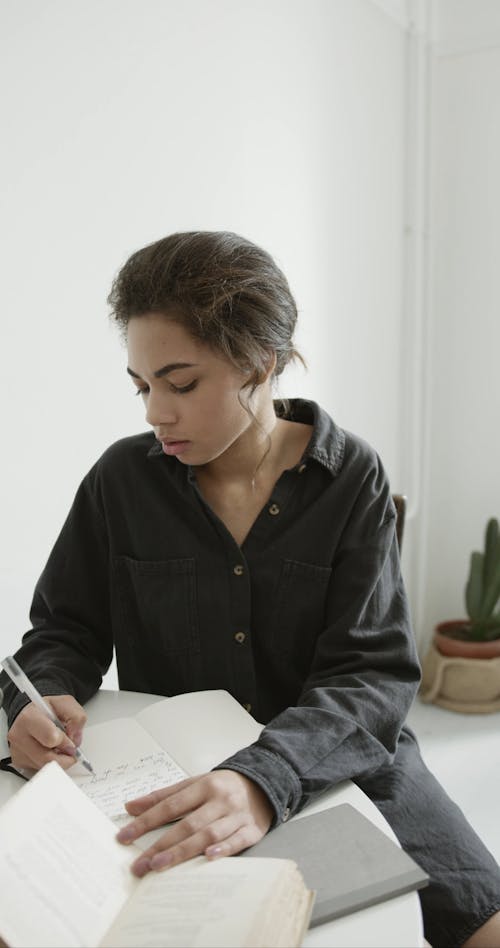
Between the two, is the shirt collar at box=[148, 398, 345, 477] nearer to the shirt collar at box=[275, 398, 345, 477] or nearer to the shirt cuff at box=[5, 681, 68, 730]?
the shirt collar at box=[275, 398, 345, 477]

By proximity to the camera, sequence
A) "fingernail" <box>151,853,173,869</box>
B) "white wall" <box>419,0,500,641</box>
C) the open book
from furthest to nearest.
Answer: "white wall" <box>419,0,500,641</box> → "fingernail" <box>151,853,173,869</box> → the open book

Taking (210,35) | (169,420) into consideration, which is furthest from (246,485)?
(210,35)

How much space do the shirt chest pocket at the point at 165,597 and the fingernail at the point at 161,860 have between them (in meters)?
0.57

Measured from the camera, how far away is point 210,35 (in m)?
2.35

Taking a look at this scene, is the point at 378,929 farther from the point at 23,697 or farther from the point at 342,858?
the point at 23,697

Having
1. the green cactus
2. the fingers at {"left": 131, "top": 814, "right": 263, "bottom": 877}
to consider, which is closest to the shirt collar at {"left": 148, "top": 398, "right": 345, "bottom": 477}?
the fingers at {"left": 131, "top": 814, "right": 263, "bottom": 877}

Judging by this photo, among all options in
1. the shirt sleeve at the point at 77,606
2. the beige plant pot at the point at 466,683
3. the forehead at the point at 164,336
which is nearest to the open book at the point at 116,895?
the shirt sleeve at the point at 77,606

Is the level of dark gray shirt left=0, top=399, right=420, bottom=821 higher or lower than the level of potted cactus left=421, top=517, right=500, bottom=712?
higher

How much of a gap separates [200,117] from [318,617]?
142cm

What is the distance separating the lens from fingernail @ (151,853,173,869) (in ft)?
2.91

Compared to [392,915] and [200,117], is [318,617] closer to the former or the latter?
[392,915]

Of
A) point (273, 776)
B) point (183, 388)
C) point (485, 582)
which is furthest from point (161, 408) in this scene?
point (485, 582)

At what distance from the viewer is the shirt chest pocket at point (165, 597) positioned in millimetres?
1451

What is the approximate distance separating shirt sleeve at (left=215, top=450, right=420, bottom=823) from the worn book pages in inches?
2.9
